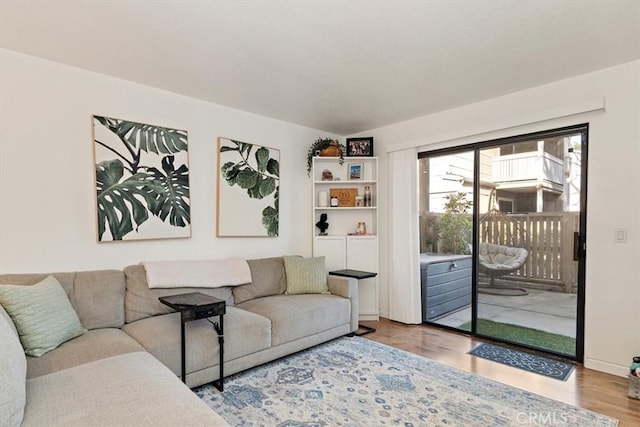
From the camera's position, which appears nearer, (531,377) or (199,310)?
(199,310)

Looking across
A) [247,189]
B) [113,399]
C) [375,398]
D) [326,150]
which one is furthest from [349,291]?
[113,399]

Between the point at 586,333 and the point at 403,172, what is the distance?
2.35 meters

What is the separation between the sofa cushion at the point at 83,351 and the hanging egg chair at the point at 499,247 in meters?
3.25

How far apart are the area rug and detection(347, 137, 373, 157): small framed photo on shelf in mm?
2516

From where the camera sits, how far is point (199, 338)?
7.86 ft

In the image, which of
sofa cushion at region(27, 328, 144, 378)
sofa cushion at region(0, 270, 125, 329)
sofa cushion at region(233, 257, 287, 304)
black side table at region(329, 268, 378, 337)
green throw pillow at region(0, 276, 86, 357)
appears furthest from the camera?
black side table at region(329, 268, 378, 337)

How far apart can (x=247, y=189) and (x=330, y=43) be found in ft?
6.27

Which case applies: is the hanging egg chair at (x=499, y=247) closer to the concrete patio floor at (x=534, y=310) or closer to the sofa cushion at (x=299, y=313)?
the concrete patio floor at (x=534, y=310)

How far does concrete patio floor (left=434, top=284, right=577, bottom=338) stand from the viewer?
3100mm

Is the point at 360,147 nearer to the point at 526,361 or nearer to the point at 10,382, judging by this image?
the point at 526,361

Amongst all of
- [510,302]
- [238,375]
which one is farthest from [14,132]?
[510,302]

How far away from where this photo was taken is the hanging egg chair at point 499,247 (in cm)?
340

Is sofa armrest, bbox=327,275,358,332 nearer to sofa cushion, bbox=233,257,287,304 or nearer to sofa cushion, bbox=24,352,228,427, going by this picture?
sofa cushion, bbox=233,257,287,304

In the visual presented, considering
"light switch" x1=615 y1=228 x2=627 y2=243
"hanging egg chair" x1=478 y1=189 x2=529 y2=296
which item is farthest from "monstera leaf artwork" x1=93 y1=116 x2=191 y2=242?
"light switch" x1=615 y1=228 x2=627 y2=243
